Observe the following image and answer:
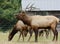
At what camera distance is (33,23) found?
19953 millimetres

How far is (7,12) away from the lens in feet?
105

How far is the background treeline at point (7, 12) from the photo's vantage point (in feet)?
102

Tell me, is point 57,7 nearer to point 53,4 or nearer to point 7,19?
point 53,4

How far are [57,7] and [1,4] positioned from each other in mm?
6212

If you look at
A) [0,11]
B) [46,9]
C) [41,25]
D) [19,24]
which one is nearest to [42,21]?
[41,25]

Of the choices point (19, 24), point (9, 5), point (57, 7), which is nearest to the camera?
point (19, 24)

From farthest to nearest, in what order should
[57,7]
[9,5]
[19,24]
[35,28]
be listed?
1. [9,5]
2. [57,7]
3. [19,24]
4. [35,28]

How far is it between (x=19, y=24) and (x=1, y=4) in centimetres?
1326

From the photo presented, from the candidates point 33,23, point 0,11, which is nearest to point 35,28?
point 33,23

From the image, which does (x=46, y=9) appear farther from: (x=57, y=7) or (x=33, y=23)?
(x=33, y=23)

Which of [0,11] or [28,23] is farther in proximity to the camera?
[0,11]

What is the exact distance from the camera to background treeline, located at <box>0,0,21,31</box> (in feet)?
102

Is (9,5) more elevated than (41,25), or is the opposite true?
(41,25)

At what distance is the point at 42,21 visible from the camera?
20062 millimetres
